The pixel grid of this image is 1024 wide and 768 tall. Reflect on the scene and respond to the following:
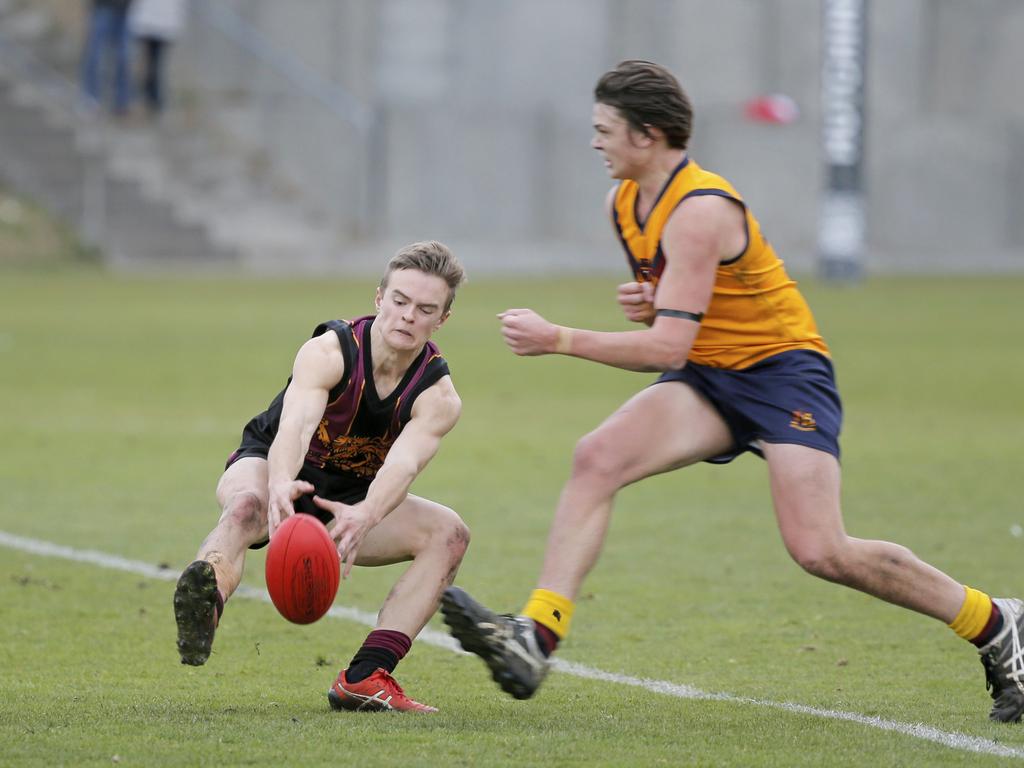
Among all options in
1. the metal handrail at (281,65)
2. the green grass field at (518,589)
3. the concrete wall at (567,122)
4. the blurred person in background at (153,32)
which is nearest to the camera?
the green grass field at (518,589)

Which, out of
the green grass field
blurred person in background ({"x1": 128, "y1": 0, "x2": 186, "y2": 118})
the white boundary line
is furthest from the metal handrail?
the white boundary line

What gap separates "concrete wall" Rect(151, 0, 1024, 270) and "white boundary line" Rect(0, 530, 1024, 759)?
89.8ft

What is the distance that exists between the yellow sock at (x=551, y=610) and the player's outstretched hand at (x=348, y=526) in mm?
565

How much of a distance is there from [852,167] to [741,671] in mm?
26933

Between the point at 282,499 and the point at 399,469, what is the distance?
380 mm

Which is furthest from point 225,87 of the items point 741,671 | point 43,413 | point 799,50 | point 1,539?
point 741,671

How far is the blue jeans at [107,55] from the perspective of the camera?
28453 millimetres

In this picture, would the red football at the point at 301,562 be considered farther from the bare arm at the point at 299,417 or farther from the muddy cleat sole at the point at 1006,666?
the muddy cleat sole at the point at 1006,666

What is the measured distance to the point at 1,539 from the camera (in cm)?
931

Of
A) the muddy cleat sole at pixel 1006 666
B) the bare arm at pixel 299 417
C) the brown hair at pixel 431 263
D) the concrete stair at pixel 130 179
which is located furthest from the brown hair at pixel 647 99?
the concrete stair at pixel 130 179

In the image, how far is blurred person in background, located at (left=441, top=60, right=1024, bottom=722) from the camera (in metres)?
5.65

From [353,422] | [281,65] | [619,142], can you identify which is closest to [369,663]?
[353,422]

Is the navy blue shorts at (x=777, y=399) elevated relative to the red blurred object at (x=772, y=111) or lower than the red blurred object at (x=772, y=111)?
elevated

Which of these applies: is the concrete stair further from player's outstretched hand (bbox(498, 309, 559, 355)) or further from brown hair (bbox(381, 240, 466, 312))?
player's outstretched hand (bbox(498, 309, 559, 355))
